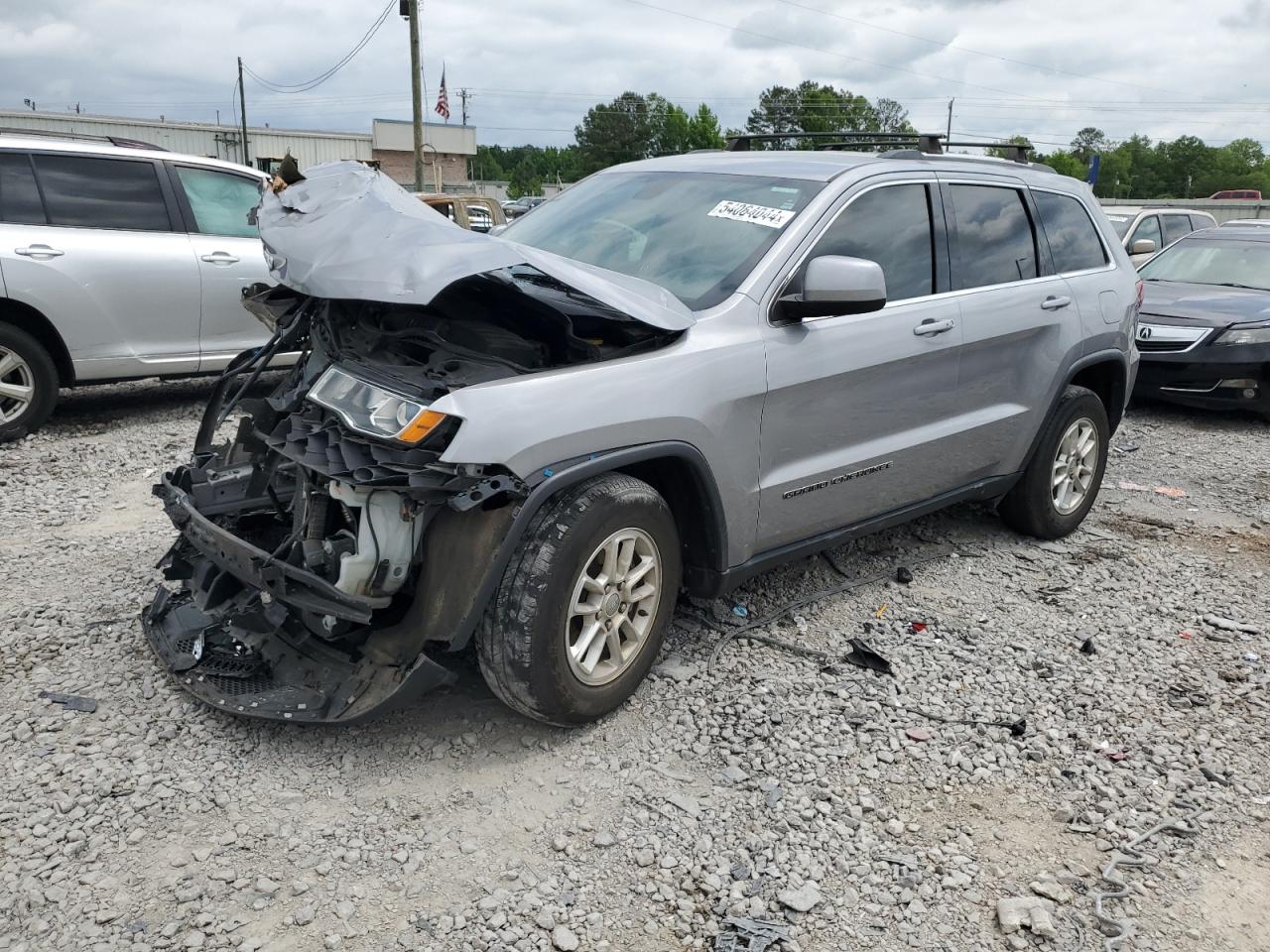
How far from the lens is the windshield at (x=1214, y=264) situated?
9.91 m

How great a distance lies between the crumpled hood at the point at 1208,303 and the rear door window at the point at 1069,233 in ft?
13.5

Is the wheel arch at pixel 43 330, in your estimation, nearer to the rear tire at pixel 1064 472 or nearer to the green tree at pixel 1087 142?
the rear tire at pixel 1064 472

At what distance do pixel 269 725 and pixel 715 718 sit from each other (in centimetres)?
148

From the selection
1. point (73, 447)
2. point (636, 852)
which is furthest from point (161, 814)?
point (73, 447)

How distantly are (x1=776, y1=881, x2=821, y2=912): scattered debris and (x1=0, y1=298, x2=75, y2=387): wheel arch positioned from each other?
586cm

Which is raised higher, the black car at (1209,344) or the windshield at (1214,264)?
the windshield at (1214,264)

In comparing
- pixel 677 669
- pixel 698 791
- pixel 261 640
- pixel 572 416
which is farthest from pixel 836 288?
pixel 261 640

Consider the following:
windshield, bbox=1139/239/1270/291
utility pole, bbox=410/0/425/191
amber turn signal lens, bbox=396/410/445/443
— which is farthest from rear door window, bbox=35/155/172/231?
utility pole, bbox=410/0/425/191

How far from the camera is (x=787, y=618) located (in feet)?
14.5

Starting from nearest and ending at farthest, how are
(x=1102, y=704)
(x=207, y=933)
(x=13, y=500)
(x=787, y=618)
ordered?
(x=207, y=933), (x=1102, y=704), (x=787, y=618), (x=13, y=500)

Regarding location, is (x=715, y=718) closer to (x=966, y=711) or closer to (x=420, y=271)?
(x=966, y=711)

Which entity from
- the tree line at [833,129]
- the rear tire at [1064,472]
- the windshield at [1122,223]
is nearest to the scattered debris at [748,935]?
the rear tire at [1064,472]

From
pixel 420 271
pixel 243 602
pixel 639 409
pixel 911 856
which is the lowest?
pixel 911 856

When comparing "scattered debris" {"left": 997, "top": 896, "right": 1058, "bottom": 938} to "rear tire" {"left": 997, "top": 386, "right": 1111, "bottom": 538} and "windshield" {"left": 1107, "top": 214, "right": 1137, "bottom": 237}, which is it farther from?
"windshield" {"left": 1107, "top": 214, "right": 1137, "bottom": 237}
